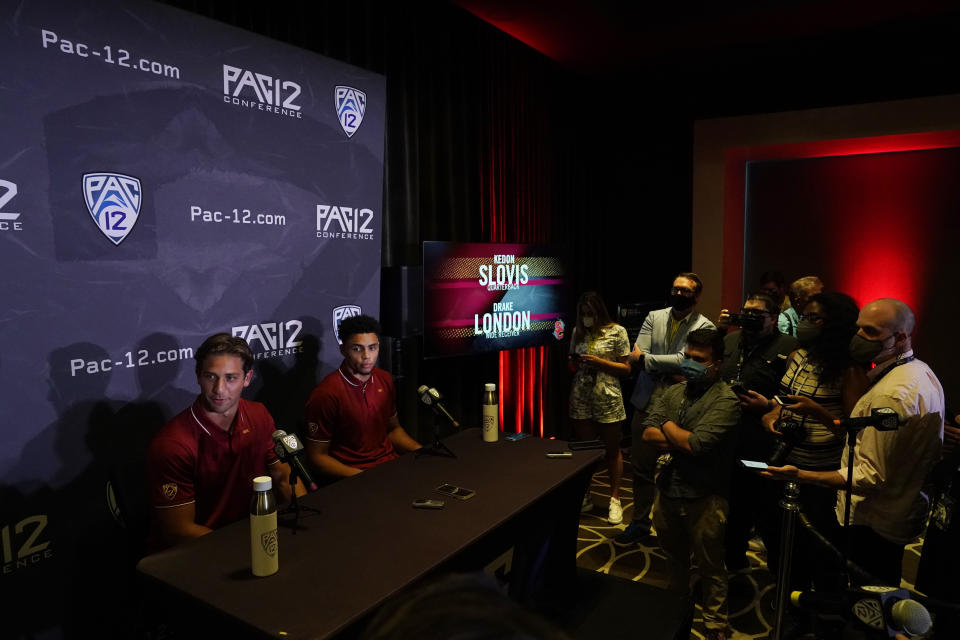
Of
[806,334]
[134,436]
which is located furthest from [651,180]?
[134,436]

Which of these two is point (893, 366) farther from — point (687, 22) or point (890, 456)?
point (687, 22)

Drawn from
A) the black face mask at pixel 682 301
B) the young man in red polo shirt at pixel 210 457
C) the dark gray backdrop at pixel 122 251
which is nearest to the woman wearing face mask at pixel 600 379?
the black face mask at pixel 682 301

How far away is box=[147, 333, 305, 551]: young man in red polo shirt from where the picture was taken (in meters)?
2.25

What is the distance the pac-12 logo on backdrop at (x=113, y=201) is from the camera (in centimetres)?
252

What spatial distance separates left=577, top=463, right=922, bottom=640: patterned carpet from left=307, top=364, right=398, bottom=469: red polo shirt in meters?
1.41

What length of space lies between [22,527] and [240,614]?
1489 mm

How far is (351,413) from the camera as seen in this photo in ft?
10.2

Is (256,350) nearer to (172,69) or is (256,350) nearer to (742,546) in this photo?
(172,69)

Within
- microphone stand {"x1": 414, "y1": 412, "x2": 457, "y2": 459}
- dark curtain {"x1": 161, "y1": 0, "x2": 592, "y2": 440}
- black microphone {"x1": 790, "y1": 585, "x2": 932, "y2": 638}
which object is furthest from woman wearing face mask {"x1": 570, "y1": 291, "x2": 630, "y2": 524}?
black microphone {"x1": 790, "y1": 585, "x2": 932, "y2": 638}

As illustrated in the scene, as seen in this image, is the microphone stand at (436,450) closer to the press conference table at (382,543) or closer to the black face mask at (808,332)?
the press conference table at (382,543)

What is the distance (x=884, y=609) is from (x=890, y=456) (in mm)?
1049

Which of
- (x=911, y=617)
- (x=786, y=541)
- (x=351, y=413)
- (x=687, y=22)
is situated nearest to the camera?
(x=911, y=617)

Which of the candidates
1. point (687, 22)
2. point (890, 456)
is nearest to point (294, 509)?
point (890, 456)

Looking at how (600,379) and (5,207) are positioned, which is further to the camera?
(600,379)
